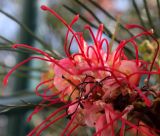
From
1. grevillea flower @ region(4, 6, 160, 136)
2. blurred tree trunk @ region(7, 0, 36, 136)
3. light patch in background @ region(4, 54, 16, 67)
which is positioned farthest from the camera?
light patch in background @ region(4, 54, 16, 67)

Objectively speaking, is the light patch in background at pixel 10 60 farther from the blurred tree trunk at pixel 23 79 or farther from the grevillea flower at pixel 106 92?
the grevillea flower at pixel 106 92

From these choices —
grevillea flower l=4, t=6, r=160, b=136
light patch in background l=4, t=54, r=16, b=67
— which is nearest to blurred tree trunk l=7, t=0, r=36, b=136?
light patch in background l=4, t=54, r=16, b=67

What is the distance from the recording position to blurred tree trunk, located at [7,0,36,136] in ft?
3.12

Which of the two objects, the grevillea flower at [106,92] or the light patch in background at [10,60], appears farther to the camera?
the light patch in background at [10,60]

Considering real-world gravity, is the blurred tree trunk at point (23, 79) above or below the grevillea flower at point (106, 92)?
above

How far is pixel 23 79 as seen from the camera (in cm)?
113

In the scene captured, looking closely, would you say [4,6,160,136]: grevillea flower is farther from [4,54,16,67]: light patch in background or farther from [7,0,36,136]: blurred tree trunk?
[4,54,16,67]: light patch in background

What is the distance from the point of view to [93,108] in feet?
1.69

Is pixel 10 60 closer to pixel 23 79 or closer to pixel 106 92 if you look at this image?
pixel 23 79

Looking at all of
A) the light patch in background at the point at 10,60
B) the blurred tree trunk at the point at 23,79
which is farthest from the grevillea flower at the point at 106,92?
the light patch in background at the point at 10,60

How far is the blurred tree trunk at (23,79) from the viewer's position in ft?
3.12

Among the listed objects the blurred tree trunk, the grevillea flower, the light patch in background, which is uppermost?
the light patch in background

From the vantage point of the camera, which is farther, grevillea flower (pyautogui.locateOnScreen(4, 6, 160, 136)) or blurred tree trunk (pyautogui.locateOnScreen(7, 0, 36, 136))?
blurred tree trunk (pyautogui.locateOnScreen(7, 0, 36, 136))

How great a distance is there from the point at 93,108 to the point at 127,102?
0.04 metres
